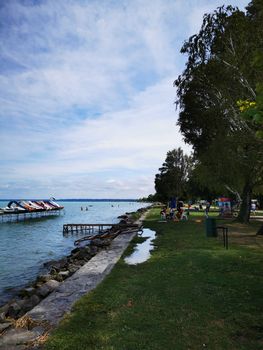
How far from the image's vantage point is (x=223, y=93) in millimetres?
21031

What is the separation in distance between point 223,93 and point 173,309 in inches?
677

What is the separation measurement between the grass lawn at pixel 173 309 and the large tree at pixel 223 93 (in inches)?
403

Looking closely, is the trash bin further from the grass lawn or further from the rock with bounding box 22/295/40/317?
the rock with bounding box 22/295/40/317

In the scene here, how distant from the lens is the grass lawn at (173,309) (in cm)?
545

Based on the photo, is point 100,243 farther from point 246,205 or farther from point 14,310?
point 246,205

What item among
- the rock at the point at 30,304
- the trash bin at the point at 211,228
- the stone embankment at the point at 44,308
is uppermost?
the trash bin at the point at 211,228

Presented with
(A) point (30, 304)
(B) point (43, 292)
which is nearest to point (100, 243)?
(B) point (43, 292)

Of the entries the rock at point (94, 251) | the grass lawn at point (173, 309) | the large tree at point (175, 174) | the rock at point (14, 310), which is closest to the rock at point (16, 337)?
the grass lawn at point (173, 309)

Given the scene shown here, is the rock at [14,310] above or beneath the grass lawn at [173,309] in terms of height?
beneath

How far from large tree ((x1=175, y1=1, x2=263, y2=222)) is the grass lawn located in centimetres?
1023

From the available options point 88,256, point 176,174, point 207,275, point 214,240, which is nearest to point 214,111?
point 214,240

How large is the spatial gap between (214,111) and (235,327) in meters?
19.5

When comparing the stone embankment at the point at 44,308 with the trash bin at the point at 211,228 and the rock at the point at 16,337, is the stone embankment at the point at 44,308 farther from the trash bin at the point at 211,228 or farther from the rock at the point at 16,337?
the trash bin at the point at 211,228

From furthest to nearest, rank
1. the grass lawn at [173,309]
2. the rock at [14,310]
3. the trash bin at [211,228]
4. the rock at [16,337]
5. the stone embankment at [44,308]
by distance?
the trash bin at [211,228] < the rock at [14,310] < the stone embankment at [44,308] < the rock at [16,337] < the grass lawn at [173,309]
